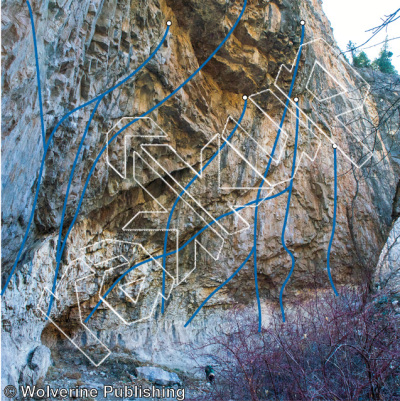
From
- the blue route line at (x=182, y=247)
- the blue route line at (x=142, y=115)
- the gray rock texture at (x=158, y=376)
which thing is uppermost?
the blue route line at (x=142, y=115)

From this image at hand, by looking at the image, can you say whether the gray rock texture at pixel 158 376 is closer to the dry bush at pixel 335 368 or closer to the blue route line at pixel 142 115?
the dry bush at pixel 335 368

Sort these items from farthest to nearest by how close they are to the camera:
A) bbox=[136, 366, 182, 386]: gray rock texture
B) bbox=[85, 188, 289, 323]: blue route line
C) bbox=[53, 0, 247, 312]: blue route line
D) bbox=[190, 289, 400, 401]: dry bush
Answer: bbox=[85, 188, 289, 323]: blue route line, bbox=[136, 366, 182, 386]: gray rock texture, bbox=[53, 0, 247, 312]: blue route line, bbox=[190, 289, 400, 401]: dry bush

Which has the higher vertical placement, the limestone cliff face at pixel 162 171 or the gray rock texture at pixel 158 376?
the limestone cliff face at pixel 162 171

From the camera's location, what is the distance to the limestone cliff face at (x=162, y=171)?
3.52 meters

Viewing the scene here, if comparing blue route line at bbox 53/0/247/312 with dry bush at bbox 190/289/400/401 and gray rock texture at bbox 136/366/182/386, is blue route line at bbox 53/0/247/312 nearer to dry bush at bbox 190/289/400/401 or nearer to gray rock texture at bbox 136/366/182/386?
gray rock texture at bbox 136/366/182/386

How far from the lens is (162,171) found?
7.66m

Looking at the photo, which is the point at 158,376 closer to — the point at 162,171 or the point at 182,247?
the point at 182,247

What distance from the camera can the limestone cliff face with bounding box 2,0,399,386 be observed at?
352cm

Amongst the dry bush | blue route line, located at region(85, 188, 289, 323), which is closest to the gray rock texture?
blue route line, located at region(85, 188, 289, 323)

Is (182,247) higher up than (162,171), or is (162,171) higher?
(162,171)

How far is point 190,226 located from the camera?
8727 millimetres

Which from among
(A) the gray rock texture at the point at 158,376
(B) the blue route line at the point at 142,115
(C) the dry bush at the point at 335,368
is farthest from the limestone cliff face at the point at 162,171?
(C) the dry bush at the point at 335,368

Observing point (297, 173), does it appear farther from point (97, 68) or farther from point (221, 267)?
point (97, 68)

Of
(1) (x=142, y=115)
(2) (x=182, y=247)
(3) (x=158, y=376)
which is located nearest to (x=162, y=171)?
(1) (x=142, y=115)
